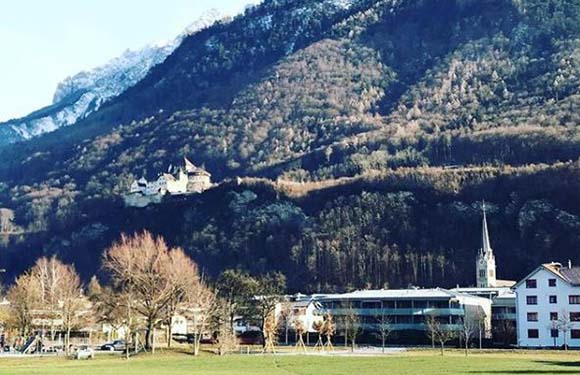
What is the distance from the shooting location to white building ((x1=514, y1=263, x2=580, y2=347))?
10712 cm

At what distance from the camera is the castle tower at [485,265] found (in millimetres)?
155250

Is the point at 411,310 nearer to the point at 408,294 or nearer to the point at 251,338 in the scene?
the point at 408,294

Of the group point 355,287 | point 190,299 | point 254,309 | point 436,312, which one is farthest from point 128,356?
point 355,287

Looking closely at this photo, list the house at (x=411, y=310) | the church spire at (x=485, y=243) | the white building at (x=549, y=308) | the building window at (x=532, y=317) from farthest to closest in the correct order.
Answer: the church spire at (x=485, y=243) < the house at (x=411, y=310) < the building window at (x=532, y=317) < the white building at (x=549, y=308)

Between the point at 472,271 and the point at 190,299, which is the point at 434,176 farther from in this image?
the point at 190,299

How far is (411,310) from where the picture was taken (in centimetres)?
12531

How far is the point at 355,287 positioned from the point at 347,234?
669 inches

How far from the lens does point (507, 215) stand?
178m

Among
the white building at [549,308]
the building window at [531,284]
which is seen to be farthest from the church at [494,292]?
the building window at [531,284]

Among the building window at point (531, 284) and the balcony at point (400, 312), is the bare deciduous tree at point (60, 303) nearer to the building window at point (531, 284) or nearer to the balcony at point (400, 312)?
the balcony at point (400, 312)

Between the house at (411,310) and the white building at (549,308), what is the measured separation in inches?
356

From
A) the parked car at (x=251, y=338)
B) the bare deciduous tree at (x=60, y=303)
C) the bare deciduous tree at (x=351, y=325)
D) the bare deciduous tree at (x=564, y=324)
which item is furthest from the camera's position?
the parked car at (x=251, y=338)

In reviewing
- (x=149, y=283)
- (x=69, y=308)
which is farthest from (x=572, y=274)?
(x=69, y=308)

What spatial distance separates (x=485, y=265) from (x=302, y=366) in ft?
318
